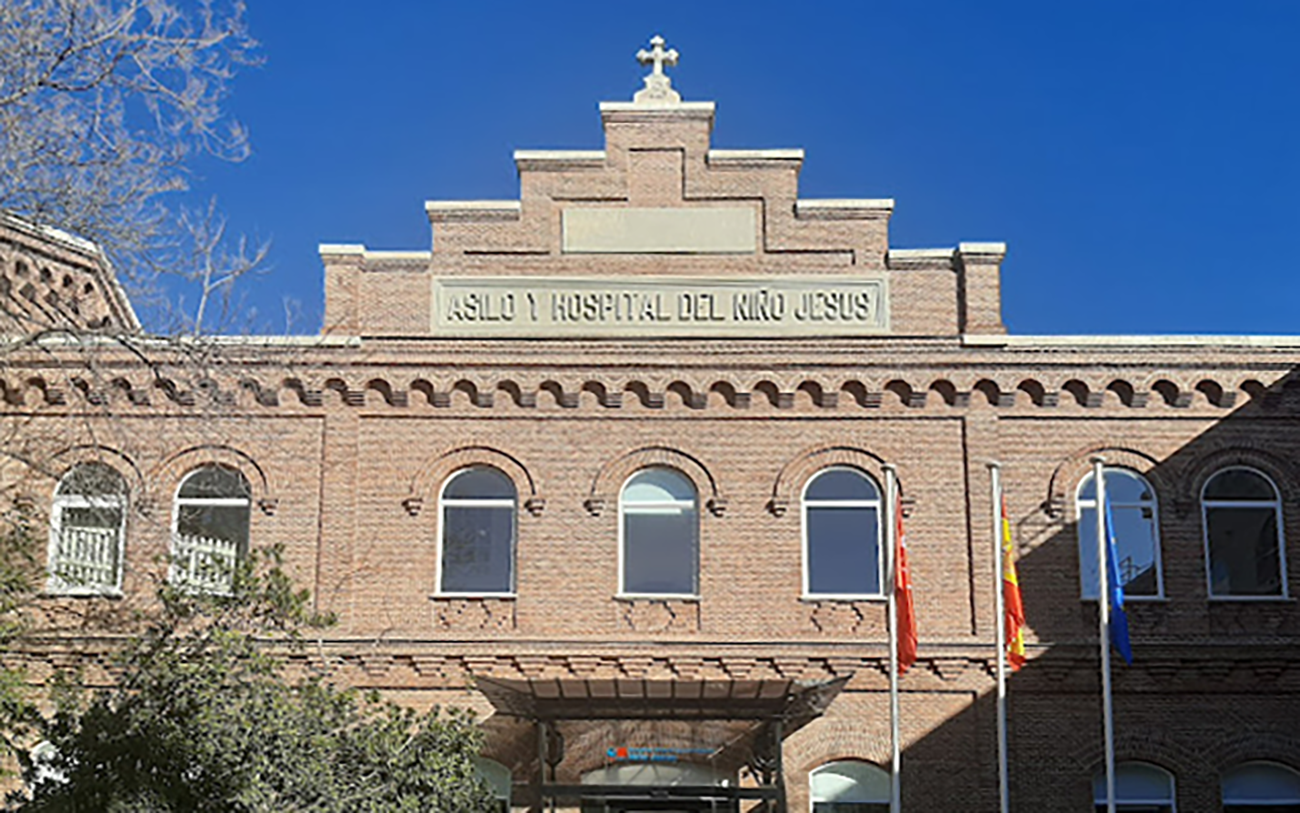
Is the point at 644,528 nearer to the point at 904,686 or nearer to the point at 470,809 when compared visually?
the point at 904,686

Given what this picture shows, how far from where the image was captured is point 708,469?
23.6 meters

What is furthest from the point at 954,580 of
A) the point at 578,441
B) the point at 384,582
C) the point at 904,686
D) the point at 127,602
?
the point at 127,602

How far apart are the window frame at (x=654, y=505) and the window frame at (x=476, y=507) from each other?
4.56 feet

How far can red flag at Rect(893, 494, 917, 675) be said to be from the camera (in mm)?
20797

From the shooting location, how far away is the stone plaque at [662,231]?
24.0 metres

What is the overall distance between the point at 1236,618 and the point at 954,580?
149 inches

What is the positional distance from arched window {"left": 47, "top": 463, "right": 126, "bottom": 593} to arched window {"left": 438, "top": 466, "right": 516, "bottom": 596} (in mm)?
4241

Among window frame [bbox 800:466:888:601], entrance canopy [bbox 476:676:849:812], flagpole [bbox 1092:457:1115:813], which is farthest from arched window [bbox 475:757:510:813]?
flagpole [bbox 1092:457:1115:813]

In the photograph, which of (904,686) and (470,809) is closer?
(470,809)

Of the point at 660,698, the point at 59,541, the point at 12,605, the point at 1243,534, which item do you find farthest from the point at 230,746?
the point at 1243,534

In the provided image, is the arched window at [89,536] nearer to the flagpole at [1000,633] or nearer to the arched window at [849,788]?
the arched window at [849,788]

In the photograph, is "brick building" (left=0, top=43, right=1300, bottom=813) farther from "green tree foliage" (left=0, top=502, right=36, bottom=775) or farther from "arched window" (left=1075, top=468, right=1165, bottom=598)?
A: "green tree foliage" (left=0, top=502, right=36, bottom=775)

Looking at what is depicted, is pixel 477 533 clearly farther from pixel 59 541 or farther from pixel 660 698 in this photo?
pixel 59 541

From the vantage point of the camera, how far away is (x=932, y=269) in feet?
78.6
